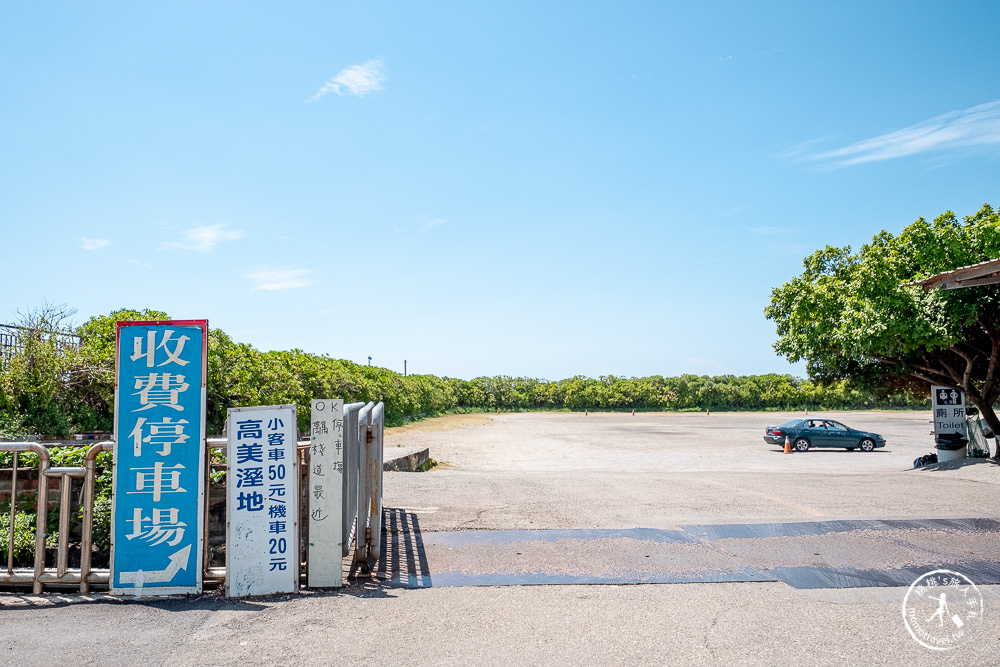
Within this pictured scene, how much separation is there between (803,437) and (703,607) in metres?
24.1

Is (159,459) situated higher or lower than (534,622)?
higher

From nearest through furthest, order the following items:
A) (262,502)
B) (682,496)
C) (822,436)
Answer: (262,502) < (682,496) < (822,436)

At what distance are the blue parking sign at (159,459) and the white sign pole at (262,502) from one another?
265mm

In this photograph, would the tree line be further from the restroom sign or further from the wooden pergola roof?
the wooden pergola roof

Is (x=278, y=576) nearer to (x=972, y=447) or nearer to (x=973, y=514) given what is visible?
(x=973, y=514)

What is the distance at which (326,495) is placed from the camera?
5.71m

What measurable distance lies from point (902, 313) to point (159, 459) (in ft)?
48.1

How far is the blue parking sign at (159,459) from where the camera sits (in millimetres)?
5512

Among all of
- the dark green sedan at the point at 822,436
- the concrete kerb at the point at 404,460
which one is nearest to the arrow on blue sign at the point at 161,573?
the concrete kerb at the point at 404,460

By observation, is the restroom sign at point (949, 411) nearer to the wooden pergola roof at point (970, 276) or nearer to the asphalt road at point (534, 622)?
the wooden pergola roof at point (970, 276)

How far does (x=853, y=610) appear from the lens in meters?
5.19

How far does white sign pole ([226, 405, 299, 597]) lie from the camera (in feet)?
18.2

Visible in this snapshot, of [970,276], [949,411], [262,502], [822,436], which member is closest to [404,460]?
[262,502]

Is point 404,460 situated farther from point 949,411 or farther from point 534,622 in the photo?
point 949,411
